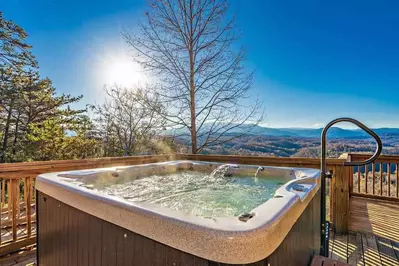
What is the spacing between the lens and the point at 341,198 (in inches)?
109

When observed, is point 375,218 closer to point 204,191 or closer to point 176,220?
point 204,191

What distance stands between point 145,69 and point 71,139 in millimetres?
3173

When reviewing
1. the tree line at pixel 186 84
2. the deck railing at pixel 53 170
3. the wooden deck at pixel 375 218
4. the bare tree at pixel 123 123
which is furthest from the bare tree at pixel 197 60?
the wooden deck at pixel 375 218

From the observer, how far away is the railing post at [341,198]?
2746mm

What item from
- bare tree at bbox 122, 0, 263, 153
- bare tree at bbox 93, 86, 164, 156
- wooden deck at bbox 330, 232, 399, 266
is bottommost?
wooden deck at bbox 330, 232, 399, 266

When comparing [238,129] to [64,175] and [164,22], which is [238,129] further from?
[64,175]

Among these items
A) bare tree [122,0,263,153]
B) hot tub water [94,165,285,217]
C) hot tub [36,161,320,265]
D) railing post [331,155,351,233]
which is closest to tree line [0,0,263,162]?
bare tree [122,0,263,153]

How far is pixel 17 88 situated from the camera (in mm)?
7863

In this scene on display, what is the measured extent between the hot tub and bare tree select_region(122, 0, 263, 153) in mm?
3196

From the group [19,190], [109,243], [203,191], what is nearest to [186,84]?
[203,191]

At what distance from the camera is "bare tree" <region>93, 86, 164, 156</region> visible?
23.4ft

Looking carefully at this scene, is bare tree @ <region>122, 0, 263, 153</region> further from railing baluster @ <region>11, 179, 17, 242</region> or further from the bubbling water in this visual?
railing baluster @ <region>11, 179, 17, 242</region>

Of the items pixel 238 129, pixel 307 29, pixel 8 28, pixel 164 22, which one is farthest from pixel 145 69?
pixel 8 28

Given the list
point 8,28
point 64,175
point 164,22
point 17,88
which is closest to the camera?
point 64,175
